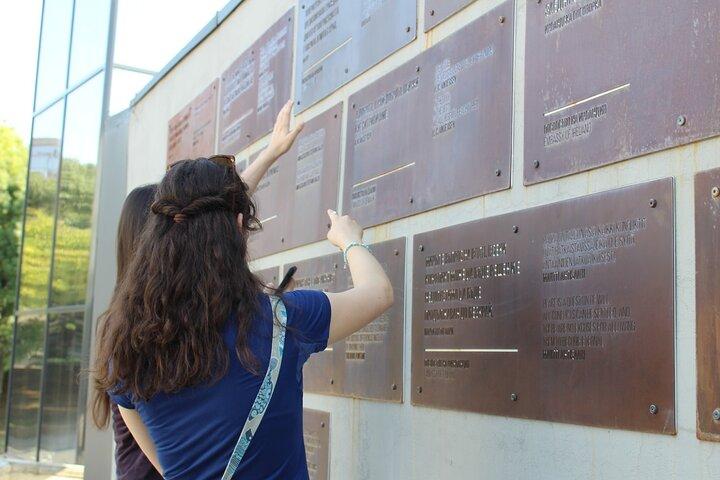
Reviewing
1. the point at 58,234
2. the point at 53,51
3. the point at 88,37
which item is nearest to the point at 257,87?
the point at 88,37

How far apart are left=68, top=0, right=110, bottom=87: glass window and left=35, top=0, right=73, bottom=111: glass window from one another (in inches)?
14.4

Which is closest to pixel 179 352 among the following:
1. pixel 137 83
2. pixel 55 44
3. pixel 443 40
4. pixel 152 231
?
pixel 152 231

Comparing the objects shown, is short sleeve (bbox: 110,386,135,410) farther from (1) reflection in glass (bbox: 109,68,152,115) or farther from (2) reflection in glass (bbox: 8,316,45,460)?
(2) reflection in glass (bbox: 8,316,45,460)

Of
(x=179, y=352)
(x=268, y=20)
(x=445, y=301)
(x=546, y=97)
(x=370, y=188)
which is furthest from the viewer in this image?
(x=268, y=20)

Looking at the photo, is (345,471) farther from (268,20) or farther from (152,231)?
(268,20)

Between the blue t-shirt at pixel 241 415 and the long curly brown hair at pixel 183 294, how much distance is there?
3 cm

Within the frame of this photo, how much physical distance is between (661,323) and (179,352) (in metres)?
1.12

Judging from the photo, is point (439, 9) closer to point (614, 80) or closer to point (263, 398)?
point (614, 80)

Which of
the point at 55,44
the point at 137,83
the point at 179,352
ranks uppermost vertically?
the point at 55,44

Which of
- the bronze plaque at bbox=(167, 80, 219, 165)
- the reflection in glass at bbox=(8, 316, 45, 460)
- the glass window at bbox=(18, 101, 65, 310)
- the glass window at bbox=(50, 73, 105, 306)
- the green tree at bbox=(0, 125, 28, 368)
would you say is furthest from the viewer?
the green tree at bbox=(0, 125, 28, 368)

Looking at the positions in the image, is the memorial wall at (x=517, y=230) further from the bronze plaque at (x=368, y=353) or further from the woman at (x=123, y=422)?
the woman at (x=123, y=422)

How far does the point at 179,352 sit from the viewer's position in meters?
2.08

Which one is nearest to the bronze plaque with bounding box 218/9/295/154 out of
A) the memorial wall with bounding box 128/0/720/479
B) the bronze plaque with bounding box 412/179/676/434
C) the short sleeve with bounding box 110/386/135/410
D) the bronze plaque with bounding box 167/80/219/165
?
the bronze plaque with bounding box 167/80/219/165

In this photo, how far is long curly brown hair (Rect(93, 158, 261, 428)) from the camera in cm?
207
